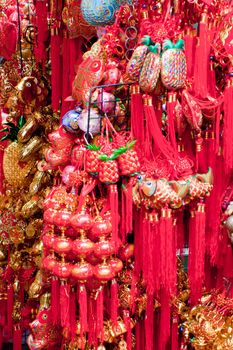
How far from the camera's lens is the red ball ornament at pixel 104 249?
1.23 meters

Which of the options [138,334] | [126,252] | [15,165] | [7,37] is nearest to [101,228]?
[126,252]

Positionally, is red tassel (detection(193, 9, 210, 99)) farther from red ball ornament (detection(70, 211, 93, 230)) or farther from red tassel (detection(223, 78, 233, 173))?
red ball ornament (detection(70, 211, 93, 230))

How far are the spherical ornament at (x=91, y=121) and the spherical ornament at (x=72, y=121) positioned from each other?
0.05 metres

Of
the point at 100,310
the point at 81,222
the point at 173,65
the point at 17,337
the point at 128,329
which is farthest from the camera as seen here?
the point at 17,337

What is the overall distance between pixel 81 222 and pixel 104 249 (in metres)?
0.08

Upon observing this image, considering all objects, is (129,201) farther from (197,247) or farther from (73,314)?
(73,314)

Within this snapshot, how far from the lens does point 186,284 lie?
1519 millimetres

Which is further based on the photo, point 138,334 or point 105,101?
point 138,334

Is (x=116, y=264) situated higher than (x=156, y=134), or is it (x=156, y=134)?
(x=156, y=134)

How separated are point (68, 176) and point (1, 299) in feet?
3.04

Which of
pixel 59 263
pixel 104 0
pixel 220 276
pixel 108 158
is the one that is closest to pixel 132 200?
pixel 108 158

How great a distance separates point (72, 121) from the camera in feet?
4.24

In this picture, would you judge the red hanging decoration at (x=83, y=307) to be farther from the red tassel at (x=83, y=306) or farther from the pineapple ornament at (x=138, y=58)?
the pineapple ornament at (x=138, y=58)

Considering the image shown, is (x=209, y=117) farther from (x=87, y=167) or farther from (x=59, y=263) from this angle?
(x=59, y=263)
